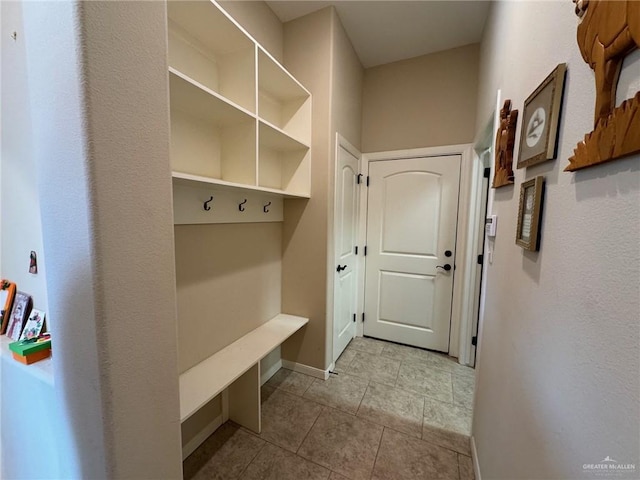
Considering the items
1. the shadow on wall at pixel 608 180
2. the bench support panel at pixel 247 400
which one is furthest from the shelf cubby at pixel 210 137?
the shadow on wall at pixel 608 180

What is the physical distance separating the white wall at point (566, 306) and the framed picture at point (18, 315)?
1.74m

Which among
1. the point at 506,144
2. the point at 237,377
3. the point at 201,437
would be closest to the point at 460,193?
the point at 506,144

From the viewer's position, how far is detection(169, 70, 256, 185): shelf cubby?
4.11ft

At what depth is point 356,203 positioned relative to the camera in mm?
2762

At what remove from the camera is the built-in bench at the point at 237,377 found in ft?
4.23

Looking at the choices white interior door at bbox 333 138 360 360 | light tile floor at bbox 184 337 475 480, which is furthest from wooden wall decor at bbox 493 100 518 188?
light tile floor at bbox 184 337 475 480

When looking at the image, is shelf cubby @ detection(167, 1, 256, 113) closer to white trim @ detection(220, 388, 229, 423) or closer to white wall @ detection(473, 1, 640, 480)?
white wall @ detection(473, 1, 640, 480)

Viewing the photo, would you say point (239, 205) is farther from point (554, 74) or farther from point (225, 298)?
point (554, 74)

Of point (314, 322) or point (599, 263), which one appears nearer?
point (599, 263)

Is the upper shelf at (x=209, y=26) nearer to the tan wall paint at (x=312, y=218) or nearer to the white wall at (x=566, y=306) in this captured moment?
the tan wall paint at (x=312, y=218)

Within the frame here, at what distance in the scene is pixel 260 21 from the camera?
185cm

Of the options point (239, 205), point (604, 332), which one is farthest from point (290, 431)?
point (604, 332)

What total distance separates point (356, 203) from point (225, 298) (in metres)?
1.68

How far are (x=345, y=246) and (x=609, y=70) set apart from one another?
2.13 meters
